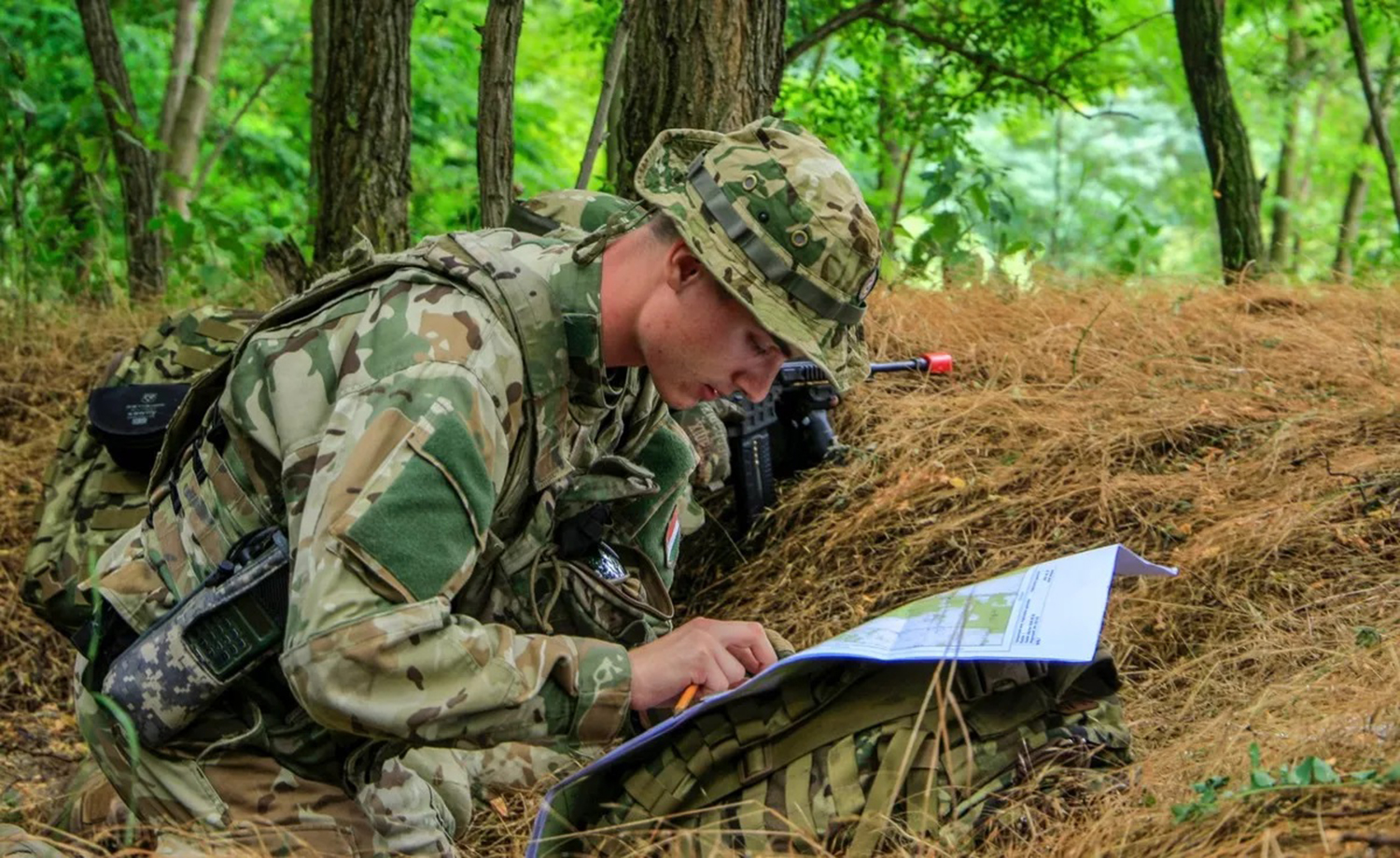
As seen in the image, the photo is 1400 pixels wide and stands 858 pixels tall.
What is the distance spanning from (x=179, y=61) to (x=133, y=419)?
517 cm

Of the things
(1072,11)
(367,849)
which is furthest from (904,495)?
(1072,11)

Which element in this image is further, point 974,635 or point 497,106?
point 497,106

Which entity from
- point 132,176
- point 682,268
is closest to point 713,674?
point 682,268

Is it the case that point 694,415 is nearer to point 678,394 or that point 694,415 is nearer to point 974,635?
point 678,394

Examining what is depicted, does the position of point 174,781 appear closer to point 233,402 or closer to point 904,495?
point 233,402

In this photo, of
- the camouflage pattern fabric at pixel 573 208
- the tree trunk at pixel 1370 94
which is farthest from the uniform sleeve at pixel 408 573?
the tree trunk at pixel 1370 94

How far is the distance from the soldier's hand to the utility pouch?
578mm

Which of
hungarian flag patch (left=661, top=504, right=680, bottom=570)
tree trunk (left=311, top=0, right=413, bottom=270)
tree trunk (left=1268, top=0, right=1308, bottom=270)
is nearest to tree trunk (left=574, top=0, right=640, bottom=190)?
tree trunk (left=311, top=0, right=413, bottom=270)

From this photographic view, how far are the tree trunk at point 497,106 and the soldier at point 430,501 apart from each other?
2.20 meters

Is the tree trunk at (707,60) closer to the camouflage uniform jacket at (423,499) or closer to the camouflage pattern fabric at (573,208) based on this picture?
the camouflage pattern fabric at (573,208)

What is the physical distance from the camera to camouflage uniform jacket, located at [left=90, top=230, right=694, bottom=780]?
6.28ft

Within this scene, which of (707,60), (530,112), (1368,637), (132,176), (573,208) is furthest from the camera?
(530,112)

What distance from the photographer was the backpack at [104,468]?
3545mm

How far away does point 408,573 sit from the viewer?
192 centimetres
